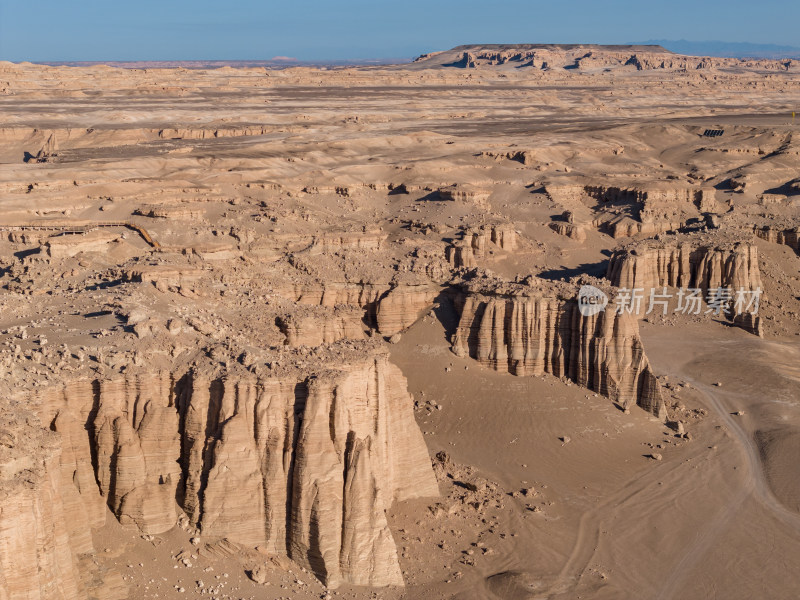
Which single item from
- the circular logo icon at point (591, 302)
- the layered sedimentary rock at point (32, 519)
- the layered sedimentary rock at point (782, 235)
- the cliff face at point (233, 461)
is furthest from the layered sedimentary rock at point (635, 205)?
the layered sedimentary rock at point (32, 519)

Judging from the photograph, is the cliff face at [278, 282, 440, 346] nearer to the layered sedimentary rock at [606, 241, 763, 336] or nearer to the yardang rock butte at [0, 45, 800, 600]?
the yardang rock butte at [0, 45, 800, 600]

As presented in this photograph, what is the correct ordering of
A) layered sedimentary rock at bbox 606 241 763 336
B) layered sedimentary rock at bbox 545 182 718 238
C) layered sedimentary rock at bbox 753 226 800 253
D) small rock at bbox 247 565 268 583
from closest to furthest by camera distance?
1. small rock at bbox 247 565 268 583
2. layered sedimentary rock at bbox 606 241 763 336
3. layered sedimentary rock at bbox 753 226 800 253
4. layered sedimentary rock at bbox 545 182 718 238

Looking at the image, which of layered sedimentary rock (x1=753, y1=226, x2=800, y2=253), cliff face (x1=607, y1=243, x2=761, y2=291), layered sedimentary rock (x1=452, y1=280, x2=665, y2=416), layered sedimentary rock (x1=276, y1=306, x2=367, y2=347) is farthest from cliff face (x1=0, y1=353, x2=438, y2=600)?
layered sedimentary rock (x1=753, y1=226, x2=800, y2=253)

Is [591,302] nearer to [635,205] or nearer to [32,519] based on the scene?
[32,519]

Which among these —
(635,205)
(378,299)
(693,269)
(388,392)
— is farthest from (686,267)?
(388,392)

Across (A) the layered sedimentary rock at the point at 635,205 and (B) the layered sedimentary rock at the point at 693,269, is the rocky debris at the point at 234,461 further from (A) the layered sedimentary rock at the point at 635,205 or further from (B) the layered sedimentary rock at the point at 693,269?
(A) the layered sedimentary rock at the point at 635,205

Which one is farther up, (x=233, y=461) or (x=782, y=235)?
(x=233, y=461)
